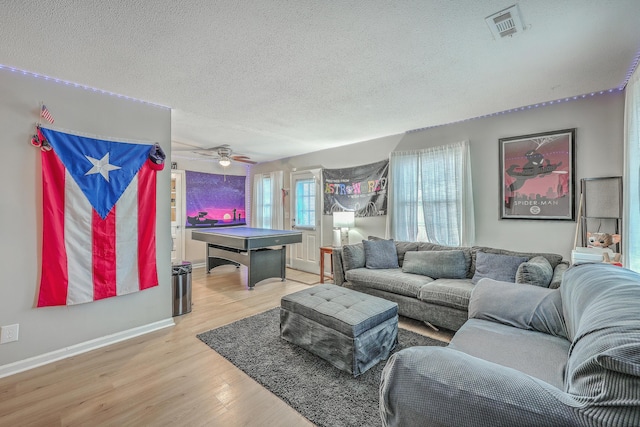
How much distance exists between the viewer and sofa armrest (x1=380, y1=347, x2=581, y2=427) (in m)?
0.71

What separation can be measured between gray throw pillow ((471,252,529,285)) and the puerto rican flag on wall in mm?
3497

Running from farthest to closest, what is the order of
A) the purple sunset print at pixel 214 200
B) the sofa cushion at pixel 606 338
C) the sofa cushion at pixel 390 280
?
the purple sunset print at pixel 214 200 < the sofa cushion at pixel 390 280 < the sofa cushion at pixel 606 338

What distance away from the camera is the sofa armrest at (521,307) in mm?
1787

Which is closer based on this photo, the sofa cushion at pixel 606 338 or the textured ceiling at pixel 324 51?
the sofa cushion at pixel 606 338

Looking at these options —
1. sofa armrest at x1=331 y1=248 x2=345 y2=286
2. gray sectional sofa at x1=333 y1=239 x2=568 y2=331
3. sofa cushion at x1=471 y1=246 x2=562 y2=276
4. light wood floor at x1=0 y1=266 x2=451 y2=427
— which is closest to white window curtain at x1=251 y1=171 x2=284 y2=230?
sofa armrest at x1=331 y1=248 x2=345 y2=286

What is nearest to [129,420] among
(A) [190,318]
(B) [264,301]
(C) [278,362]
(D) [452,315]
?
(C) [278,362]

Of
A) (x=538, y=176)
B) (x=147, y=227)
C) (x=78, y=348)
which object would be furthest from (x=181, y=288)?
(x=538, y=176)

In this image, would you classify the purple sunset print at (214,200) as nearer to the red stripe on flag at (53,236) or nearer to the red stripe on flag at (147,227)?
the red stripe on flag at (147,227)

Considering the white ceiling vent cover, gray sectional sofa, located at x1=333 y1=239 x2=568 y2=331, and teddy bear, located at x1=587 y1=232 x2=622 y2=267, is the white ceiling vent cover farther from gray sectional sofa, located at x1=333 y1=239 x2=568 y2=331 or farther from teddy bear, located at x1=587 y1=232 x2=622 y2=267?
teddy bear, located at x1=587 y1=232 x2=622 y2=267

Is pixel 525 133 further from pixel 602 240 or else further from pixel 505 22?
pixel 505 22

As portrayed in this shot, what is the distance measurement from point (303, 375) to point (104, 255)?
2136 mm

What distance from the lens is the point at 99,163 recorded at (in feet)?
8.32

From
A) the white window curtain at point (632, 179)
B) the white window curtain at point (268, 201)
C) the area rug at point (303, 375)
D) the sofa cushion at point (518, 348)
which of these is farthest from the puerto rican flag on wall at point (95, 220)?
the white window curtain at point (632, 179)

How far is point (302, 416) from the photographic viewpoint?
1.68 meters
